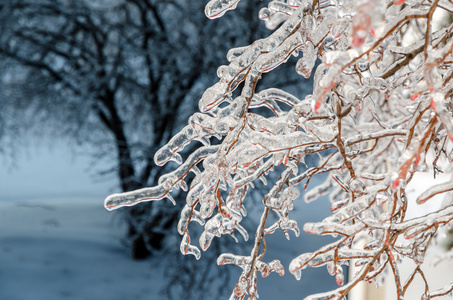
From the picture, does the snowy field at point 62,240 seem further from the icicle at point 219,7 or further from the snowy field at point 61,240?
the icicle at point 219,7

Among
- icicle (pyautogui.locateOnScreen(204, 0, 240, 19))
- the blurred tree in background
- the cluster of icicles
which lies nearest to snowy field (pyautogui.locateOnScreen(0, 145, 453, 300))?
the blurred tree in background

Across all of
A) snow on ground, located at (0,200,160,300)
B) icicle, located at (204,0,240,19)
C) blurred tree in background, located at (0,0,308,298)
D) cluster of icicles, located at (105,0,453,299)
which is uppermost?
blurred tree in background, located at (0,0,308,298)

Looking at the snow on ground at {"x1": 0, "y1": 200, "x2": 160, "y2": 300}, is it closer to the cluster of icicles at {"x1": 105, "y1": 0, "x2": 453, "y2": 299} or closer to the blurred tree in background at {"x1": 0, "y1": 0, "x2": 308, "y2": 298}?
the blurred tree in background at {"x1": 0, "y1": 0, "x2": 308, "y2": 298}

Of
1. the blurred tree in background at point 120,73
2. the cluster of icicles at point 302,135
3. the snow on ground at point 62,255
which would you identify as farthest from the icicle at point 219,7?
the snow on ground at point 62,255

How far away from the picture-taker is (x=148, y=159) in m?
2.26

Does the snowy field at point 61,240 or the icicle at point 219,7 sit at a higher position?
the snowy field at point 61,240

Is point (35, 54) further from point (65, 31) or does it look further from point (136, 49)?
point (136, 49)

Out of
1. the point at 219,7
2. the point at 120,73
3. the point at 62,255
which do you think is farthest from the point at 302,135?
the point at 62,255

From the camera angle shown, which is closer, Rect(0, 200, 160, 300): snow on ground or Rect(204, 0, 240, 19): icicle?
Rect(204, 0, 240, 19): icicle

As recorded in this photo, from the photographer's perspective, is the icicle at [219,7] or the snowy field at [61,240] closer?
the icicle at [219,7]

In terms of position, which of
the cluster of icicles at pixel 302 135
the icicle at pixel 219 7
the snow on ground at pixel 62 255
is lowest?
the cluster of icicles at pixel 302 135

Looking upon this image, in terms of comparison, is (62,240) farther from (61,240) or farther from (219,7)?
(219,7)

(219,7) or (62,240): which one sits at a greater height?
(62,240)

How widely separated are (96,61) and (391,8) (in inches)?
72.3
